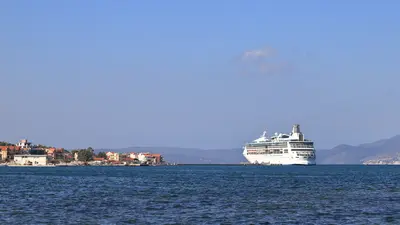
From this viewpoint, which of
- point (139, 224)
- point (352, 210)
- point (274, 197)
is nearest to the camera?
point (139, 224)

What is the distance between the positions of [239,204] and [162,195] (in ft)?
43.9

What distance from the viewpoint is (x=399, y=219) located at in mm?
46250

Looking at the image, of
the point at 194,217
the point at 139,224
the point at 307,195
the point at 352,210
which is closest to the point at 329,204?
the point at 352,210

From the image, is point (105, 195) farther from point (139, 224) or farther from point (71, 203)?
point (139, 224)

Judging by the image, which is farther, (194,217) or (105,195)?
(105,195)

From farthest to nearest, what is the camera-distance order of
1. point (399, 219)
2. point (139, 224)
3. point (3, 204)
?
point (3, 204), point (399, 219), point (139, 224)

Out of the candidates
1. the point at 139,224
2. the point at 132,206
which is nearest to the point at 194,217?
the point at 139,224

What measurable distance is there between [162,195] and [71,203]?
13.3 metres

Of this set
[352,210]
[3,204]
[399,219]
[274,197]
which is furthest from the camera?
[274,197]

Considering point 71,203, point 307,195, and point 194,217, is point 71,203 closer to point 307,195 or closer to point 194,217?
point 194,217

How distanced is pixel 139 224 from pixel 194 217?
17.1 ft

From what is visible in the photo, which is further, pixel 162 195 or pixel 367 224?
pixel 162 195

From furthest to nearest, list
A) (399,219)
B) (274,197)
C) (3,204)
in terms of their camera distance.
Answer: (274,197) → (3,204) → (399,219)

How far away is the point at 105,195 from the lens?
68.6m
